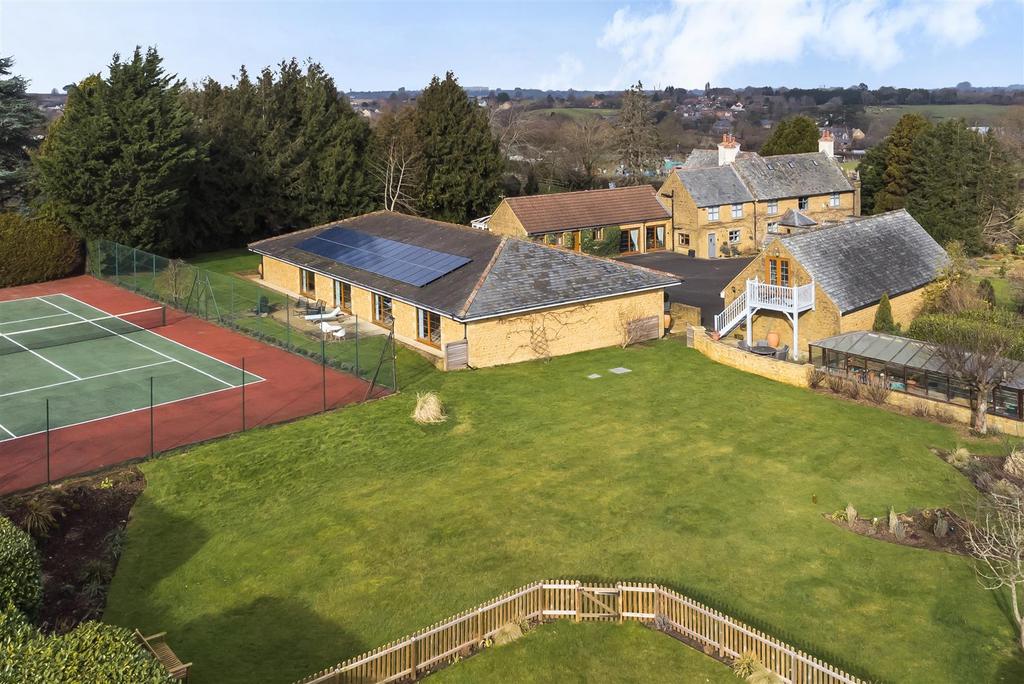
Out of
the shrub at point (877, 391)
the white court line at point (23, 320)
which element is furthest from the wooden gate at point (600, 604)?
the white court line at point (23, 320)

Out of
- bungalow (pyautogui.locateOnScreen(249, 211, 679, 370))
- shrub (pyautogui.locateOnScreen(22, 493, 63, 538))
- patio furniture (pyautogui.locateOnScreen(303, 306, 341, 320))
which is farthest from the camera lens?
patio furniture (pyautogui.locateOnScreen(303, 306, 341, 320))

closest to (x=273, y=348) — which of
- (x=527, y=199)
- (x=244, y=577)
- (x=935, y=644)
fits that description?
(x=244, y=577)

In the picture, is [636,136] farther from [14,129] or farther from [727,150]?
[14,129]

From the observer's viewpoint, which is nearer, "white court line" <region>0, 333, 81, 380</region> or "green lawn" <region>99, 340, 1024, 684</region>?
"green lawn" <region>99, 340, 1024, 684</region>

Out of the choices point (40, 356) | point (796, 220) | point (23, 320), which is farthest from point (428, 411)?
point (796, 220)

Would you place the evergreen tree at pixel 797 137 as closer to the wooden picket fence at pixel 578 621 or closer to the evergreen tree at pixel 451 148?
the evergreen tree at pixel 451 148

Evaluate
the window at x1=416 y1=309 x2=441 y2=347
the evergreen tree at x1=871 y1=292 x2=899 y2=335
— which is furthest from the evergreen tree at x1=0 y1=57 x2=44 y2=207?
the evergreen tree at x1=871 y1=292 x2=899 y2=335

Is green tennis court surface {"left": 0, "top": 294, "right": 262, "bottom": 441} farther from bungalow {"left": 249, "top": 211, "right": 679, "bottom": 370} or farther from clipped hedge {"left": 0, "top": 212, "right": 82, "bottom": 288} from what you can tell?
bungalow {"left": 249, "top": 211, "right": 679, "bottom": 370}
